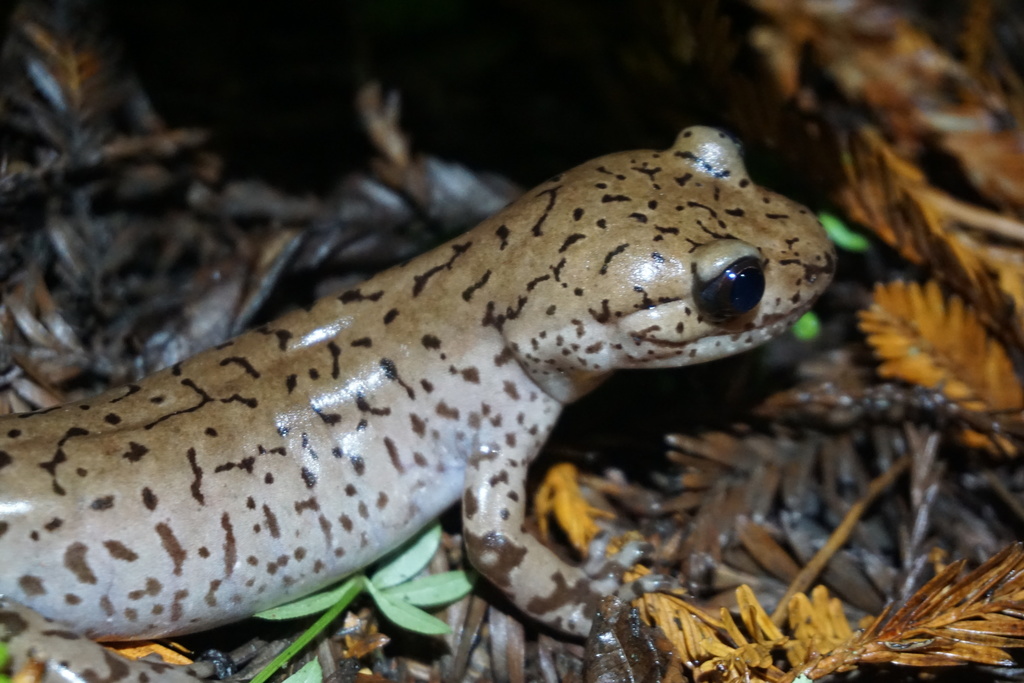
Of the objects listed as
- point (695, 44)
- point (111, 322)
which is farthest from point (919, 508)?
point (111, 322)

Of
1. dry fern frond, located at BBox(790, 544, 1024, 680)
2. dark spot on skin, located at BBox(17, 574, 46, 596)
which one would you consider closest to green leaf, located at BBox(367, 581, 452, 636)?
dark spot on skin, located at BBox(17, 574, 46, 596)

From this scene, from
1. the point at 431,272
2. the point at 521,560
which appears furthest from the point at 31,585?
the point at 431,272

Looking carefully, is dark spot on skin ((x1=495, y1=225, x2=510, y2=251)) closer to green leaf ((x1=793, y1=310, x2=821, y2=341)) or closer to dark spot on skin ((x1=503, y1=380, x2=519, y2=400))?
dark spot on skin ((x1=503, y1=380, x2=519, y2=400))

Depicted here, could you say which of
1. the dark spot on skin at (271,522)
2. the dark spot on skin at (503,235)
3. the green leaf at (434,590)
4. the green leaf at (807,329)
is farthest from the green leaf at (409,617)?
the green leaf at (807,329)

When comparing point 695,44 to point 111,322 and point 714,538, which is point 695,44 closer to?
point 714,538

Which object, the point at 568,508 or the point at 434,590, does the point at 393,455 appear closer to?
the point at 434,590
